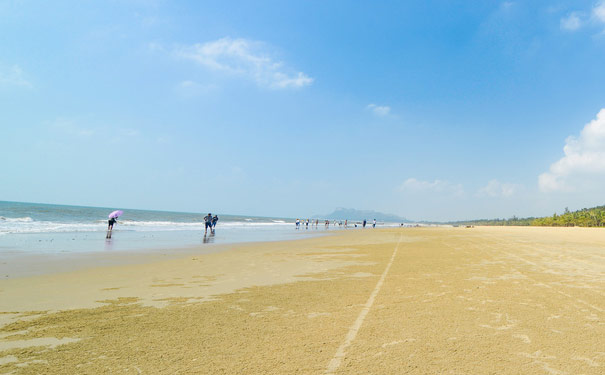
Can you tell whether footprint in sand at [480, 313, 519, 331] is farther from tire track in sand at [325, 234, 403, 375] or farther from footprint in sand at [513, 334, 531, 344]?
tire track in sand at [325, 234, 403, 375]

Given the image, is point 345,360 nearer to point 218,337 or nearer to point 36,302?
point 218,337

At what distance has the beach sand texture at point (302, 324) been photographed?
3777mm

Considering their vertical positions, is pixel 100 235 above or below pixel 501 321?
below

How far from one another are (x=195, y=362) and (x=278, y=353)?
3.32ft

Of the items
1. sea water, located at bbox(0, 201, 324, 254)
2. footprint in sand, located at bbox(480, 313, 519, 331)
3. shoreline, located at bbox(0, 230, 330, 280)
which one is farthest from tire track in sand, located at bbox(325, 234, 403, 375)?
sea water, located at bbox(0, 201, 324, 254)

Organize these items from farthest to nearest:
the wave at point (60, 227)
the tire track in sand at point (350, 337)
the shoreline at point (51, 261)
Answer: the wave at point (60, 227) → the shoreline at point (51, 261) → the tire track in sand at point (350, 337)

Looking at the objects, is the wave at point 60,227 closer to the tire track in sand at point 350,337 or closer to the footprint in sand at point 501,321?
the tire track in sand at point 350,337

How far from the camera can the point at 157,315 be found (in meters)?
5.73

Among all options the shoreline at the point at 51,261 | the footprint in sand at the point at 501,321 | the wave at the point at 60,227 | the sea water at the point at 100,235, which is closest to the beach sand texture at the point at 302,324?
the footprint in sand at the point at 501,321

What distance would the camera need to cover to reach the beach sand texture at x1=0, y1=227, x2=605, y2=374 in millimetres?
3777

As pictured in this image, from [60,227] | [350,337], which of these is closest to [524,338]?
[350,337]

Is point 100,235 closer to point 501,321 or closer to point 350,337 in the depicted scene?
point 350,337

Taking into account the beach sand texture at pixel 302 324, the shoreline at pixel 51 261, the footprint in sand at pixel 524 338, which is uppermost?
the footprint in sand at pixel 524 338

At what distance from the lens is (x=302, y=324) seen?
523 centimetres
